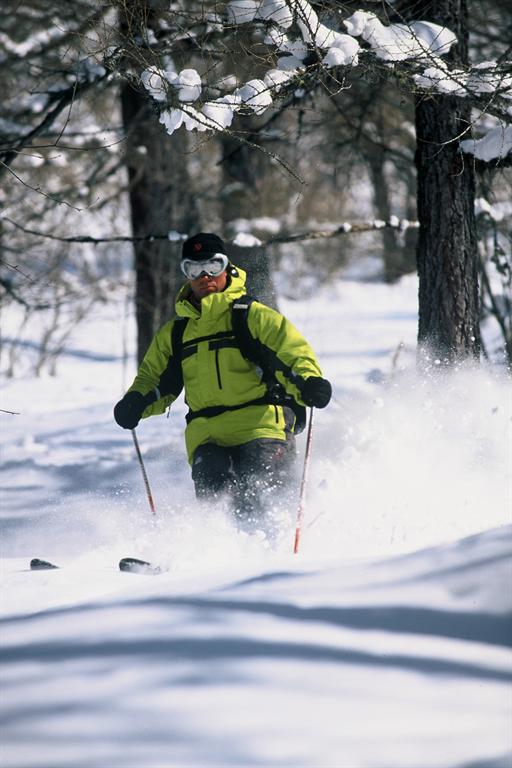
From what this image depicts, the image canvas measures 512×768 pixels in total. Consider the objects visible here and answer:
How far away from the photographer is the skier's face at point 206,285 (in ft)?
19.2

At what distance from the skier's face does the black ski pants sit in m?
0.99

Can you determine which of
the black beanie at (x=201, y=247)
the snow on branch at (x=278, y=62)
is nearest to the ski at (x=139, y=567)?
the black beanie at (x=201, y=247)

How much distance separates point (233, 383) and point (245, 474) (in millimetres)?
577

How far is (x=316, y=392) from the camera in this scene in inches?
213

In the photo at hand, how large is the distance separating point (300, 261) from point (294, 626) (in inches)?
1105

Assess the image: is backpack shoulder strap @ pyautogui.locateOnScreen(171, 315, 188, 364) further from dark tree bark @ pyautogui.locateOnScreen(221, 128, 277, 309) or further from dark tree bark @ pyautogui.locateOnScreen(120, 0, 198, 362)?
dark tree bark @ pyautogui.locateOnScreen(120, 0, 198, 362)

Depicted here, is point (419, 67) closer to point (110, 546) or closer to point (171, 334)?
point (171, 334)

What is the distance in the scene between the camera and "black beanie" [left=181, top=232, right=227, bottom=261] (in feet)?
19.0

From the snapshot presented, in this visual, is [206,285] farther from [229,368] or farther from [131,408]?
[131,408]

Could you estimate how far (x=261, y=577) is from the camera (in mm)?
3693

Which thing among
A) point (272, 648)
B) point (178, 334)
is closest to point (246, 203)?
point (178, 334)

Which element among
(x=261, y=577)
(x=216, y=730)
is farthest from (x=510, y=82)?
(x=216, y=730)

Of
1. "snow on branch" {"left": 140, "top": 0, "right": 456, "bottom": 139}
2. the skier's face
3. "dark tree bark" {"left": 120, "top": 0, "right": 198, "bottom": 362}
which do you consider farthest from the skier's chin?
"dark tree bark" {"left": 120, "top": 0, "right": 198, "bottom": 362}

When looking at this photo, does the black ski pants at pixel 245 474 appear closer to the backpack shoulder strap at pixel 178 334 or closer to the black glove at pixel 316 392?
the black glove at pixel 316 392
